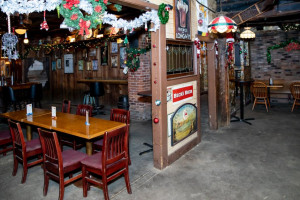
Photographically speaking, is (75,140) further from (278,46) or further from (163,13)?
(278,46)

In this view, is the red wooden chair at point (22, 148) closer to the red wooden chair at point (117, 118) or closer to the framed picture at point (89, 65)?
the red wooden chair at point (117, 118)

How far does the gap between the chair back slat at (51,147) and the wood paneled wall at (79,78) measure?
5.22m

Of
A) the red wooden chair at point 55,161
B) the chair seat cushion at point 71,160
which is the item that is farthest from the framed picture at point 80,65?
the red wooden chair at point 55,161

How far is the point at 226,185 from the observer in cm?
321

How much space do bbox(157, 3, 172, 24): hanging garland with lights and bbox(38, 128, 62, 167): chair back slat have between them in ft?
6.78

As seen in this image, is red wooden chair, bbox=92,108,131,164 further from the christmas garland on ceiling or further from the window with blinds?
the christmas garland on ceiling

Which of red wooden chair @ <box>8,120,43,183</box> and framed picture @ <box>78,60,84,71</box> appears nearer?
red wooden chair @ <box>8,120,43,183</box>

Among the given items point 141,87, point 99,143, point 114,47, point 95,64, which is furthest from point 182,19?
point 95,64

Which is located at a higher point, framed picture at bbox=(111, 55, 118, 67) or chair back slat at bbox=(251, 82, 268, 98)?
framed picture at bbox=(111, 55, 118, 67)

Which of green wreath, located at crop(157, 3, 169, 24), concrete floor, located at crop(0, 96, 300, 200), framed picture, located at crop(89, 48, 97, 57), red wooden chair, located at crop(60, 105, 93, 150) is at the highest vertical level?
framed picture, located at crop(89, 48, 97, 57)

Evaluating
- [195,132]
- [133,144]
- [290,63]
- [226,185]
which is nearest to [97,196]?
[226,185]

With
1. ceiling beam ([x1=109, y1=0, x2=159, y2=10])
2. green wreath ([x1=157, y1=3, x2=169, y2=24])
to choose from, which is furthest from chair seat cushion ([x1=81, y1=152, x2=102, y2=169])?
green wreath ([x1=157, y1=3, x2=169, y2=24])

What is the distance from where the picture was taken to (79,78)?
9.57m

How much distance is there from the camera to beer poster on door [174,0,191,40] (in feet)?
13.4
